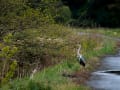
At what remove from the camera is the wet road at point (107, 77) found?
12.9 m

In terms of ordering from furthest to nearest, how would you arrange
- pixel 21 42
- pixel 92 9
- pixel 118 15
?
pixel 92 9 → pixel 118 15 → pixel 21 42

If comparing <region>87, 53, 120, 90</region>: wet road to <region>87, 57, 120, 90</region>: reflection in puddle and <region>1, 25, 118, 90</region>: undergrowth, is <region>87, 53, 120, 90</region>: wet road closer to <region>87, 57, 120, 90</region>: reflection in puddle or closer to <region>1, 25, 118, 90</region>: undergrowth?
<region>87, 57, 120, 90</region>: reflection in puddle

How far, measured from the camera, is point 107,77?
14.9 m

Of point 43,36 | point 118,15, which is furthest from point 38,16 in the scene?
point 118,15

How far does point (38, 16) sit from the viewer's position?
15.6m

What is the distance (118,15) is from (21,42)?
4089 cm

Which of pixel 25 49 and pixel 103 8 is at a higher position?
pixel 25 49

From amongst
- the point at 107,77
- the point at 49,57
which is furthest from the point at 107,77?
the point at 49,57

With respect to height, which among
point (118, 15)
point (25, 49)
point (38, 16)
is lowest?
point (118, 15)

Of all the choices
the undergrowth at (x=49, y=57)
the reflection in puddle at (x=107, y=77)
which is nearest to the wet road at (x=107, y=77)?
the reflection in puddle at (x=107, y=77)

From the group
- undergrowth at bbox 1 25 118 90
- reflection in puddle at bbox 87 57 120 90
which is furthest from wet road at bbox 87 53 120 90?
undergrowth at bbox 1 25 118 90

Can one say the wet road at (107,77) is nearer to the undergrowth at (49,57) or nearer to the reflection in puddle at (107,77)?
the reflection in puddle at (107,77)

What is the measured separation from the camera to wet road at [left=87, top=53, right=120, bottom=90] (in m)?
12.9

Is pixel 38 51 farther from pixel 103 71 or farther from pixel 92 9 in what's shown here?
pixel 92 9
